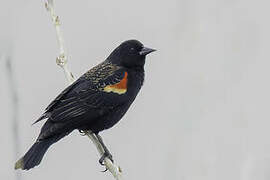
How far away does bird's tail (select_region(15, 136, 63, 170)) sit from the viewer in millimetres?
3666

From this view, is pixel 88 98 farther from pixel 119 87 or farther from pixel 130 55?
pixel 130 55

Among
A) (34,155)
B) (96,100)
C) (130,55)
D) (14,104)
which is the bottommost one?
(34,155)

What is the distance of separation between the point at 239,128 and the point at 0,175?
189 cm

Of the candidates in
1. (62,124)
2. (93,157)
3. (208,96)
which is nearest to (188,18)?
(208,96)

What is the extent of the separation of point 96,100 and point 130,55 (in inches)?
21.6

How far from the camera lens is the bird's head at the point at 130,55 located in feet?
14.9

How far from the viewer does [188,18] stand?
4242mm

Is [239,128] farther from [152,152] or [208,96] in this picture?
[152,152]

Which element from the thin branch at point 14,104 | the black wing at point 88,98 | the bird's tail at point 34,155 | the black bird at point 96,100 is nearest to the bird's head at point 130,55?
the black bird at point 96,100

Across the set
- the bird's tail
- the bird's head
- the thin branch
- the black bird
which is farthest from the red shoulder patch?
the thin branch

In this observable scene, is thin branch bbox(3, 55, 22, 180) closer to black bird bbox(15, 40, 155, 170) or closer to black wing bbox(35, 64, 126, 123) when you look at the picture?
black bird bbox(15, 40, 155, 170)

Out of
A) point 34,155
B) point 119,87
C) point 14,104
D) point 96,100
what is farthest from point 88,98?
point 14,104

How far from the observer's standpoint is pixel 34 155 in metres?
3.76

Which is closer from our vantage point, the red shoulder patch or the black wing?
the black wing
